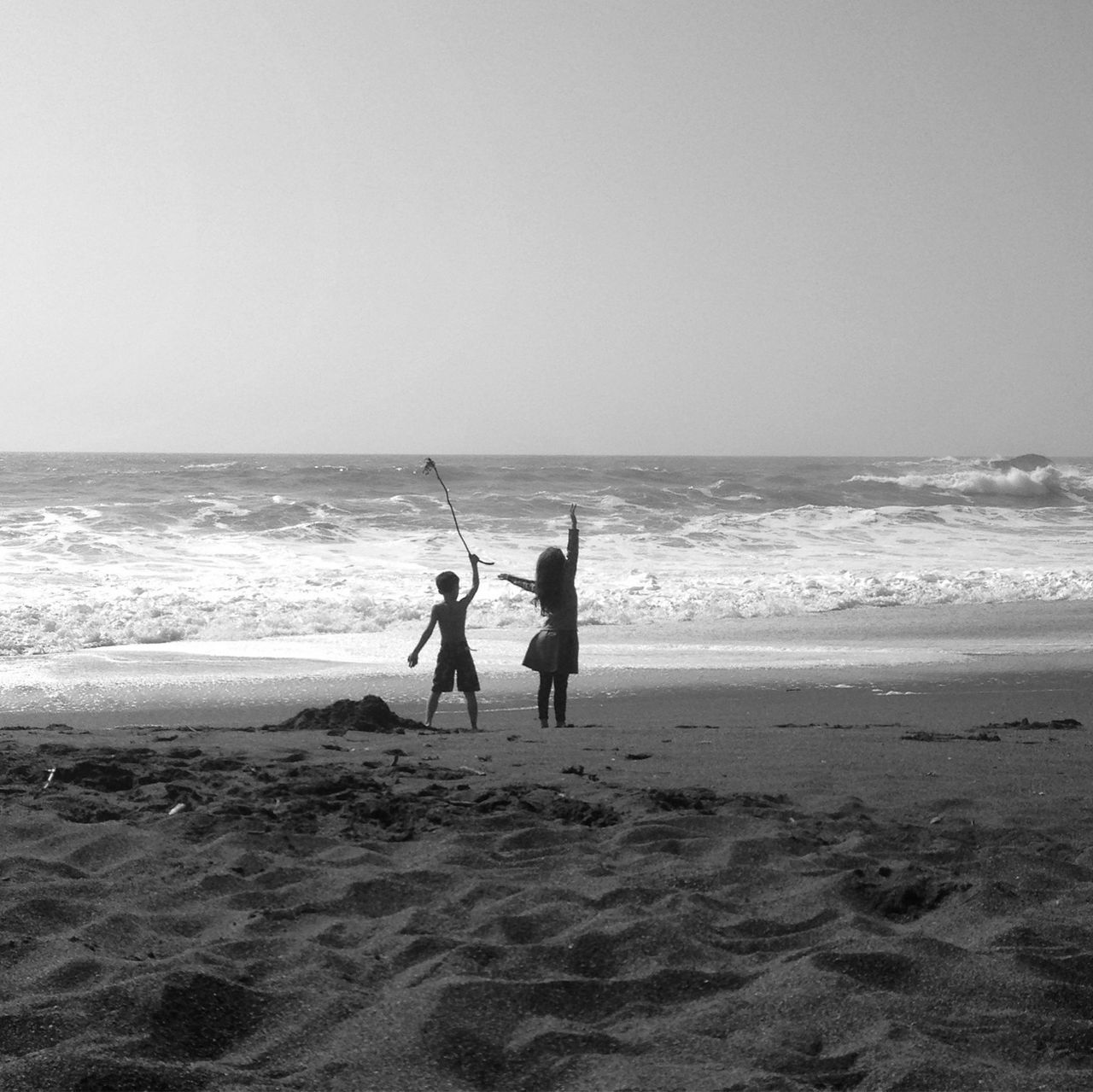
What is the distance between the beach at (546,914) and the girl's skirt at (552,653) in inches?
45.9

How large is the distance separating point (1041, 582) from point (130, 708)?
14.8 m

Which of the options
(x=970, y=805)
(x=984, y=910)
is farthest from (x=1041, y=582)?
(x=984, y=910)

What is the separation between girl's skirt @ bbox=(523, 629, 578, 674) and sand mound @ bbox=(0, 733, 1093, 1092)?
2854mm

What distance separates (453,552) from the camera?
22328 millimetres

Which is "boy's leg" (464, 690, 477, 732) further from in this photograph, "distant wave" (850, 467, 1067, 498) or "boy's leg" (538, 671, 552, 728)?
"distant wave" (850, 467, 1067, 498)

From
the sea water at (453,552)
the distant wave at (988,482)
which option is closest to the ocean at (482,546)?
the sea water at (453,552)

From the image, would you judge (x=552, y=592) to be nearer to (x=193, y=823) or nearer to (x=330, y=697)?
(x=330, y=697)

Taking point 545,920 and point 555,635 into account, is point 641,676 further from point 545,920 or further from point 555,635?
point 545,920

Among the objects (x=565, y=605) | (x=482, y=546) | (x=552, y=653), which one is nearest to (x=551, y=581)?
(x=565, y=605)

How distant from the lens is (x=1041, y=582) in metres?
18.2

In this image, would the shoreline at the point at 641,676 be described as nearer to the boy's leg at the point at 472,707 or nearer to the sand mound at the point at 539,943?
the boy's leg at the point at 472,707

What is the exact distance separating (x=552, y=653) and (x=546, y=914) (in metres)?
4.47

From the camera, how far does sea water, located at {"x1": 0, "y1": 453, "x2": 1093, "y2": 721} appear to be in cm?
1391

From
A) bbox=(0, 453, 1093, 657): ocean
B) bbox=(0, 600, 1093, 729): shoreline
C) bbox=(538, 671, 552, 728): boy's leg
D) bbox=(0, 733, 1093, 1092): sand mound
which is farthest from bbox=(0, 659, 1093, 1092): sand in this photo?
bbox=(0, 453, 1093, 657): ocean
